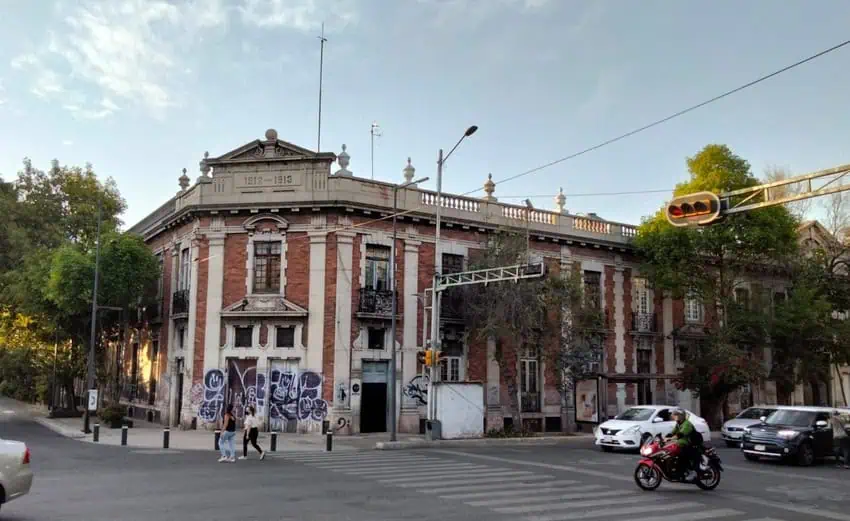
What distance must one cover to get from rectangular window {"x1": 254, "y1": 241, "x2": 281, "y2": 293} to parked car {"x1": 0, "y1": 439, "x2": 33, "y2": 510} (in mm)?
18631

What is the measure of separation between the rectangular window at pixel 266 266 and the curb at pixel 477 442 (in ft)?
27.5

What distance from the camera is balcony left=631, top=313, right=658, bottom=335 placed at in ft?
116

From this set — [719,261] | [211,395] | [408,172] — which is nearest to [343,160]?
[408,172]

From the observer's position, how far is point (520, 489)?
14.0 meters

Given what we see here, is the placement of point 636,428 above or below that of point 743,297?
below

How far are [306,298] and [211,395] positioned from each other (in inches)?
205

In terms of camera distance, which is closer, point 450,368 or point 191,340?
point 191,340

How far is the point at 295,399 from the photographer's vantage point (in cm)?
2739

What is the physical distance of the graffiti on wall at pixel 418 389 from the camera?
28.5m

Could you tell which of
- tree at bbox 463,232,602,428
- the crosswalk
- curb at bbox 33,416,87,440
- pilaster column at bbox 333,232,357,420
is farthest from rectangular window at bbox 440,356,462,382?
curb at bbox 33,416,87,440

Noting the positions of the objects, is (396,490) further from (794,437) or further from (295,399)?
(295,399)

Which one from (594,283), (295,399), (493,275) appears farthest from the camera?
(594,283)

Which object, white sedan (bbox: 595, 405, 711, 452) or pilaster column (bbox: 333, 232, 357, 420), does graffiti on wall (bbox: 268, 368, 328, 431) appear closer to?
pilaster column (bbox: 333, 232, 357, 420)

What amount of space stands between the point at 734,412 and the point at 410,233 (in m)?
20.1
